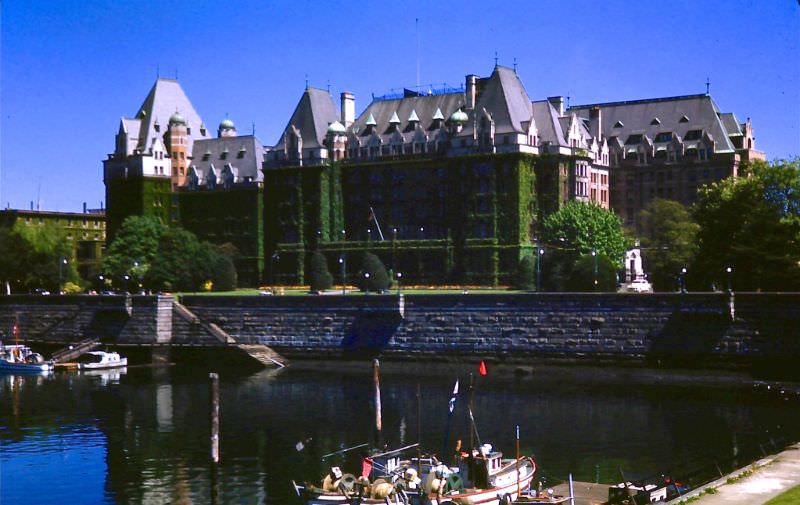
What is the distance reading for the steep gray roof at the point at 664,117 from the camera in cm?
16338

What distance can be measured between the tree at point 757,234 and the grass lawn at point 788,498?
4947 cm

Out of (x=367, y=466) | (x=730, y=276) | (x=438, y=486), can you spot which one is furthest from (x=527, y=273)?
(x=438, y=486)

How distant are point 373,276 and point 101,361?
3702 centimetres

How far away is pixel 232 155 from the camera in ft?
576

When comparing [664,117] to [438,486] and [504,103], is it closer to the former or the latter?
[504,103]

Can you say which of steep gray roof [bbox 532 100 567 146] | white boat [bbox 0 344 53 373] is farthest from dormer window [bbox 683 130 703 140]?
white boat [bbox 0 344 53 373]

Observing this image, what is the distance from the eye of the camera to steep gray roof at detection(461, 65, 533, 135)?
5576 inches

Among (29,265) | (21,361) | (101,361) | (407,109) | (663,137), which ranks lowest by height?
(101,361)

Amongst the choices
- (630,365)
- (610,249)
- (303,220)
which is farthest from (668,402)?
(303,220)

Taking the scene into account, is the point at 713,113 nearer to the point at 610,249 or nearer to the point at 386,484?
the point at 610,249

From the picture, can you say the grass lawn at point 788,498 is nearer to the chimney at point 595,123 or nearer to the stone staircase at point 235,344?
the stone staircase at point 235,344

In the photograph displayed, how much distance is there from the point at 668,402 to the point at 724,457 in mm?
18338

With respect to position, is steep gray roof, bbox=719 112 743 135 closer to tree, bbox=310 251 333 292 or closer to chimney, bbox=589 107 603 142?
chimney, bbox=589 107 603 142

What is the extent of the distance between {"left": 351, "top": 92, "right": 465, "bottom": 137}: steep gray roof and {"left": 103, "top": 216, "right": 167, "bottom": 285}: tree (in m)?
31.1
